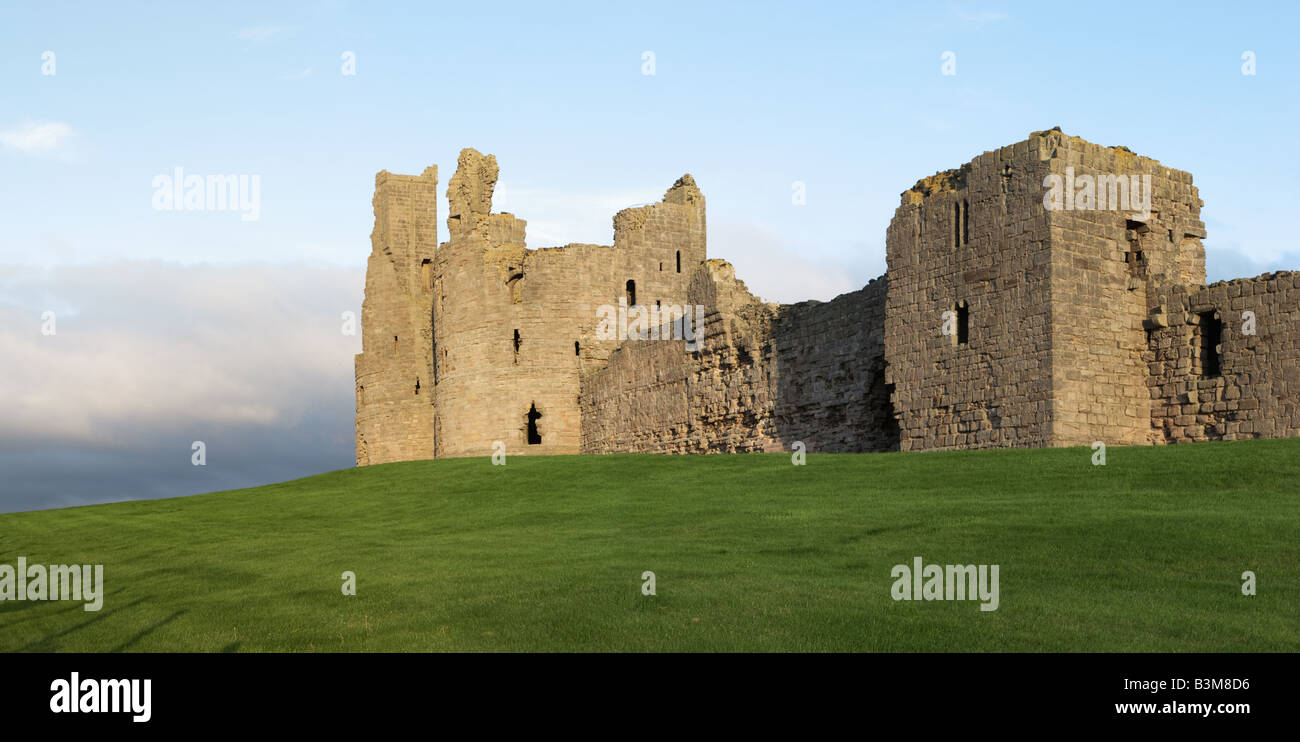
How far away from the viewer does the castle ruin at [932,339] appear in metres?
23.0

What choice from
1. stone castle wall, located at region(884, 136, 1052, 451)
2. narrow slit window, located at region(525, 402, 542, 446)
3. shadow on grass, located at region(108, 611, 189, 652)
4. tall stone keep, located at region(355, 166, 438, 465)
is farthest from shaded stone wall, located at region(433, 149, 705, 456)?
shadow on grass, located at region(108, 611, 189, 652)

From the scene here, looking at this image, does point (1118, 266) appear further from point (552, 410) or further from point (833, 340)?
point (552, 410)

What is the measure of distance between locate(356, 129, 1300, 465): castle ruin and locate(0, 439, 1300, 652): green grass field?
3174 mm

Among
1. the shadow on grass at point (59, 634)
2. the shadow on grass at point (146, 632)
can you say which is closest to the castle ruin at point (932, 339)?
the shadow on grass at point (146, 632)

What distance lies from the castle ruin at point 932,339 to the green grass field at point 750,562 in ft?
10.4

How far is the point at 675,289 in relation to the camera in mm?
47562

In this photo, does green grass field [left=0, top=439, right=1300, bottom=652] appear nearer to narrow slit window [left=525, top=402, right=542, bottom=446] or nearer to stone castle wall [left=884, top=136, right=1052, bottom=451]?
stone castle wall [left=884, top=136, right=1052, bottom=451]

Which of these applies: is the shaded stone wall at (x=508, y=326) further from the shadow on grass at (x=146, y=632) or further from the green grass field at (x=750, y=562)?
the shadow on grass at (x=146, y=632)

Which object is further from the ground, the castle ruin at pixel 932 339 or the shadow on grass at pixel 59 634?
the castle ruin at pixel 932 339

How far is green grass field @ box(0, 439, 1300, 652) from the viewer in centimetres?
1067

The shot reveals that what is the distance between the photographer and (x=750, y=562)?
1402cm
